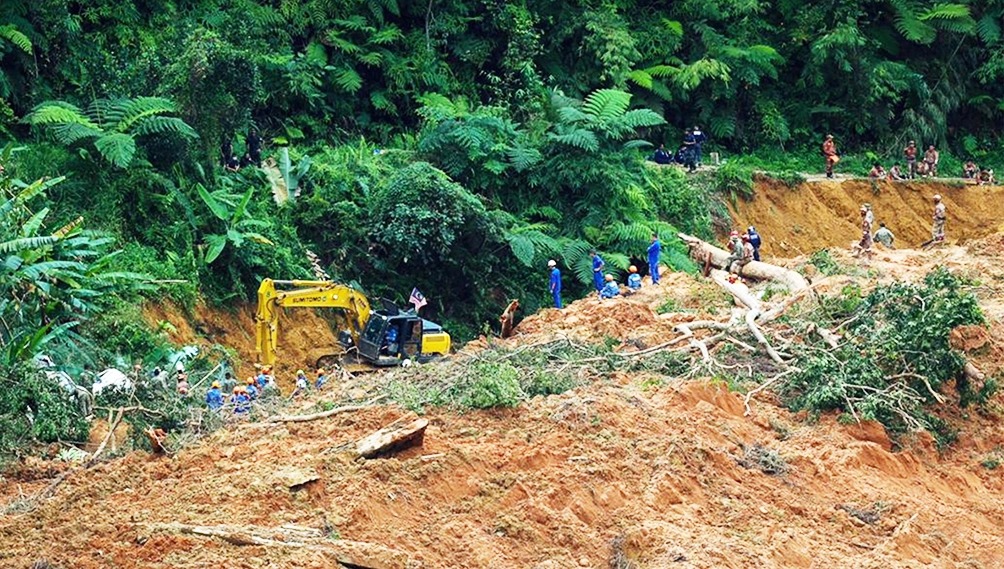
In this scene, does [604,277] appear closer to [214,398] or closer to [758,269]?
[758,269]

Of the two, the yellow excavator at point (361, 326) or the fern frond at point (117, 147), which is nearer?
the yellow excavator at point (361, 326)

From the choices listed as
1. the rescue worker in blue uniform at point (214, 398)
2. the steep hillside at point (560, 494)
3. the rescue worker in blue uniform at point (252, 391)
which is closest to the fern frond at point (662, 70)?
the rescue worker in blue uniform at point (252, 391)

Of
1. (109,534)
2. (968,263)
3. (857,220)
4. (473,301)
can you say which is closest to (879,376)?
(968,263)

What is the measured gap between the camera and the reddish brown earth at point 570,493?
545 inches

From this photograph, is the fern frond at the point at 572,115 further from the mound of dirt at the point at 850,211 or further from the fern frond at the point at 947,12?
the fern frond at the point at 947,12

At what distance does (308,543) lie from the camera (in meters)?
13.4

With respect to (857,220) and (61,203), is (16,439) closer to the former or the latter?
(61,203)

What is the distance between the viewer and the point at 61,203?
1029 inches

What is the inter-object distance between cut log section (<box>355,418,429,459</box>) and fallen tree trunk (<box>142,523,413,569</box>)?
1796 mm

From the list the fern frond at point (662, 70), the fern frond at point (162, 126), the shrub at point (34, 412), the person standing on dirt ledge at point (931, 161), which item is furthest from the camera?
the person standing on dirt ledge at point (931, 161)

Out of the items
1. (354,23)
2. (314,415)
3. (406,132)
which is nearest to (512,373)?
(314,415)

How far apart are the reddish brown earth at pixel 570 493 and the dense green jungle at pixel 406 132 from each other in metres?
4.49

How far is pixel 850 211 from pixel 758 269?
458 inches

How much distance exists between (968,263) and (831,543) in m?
11.1
